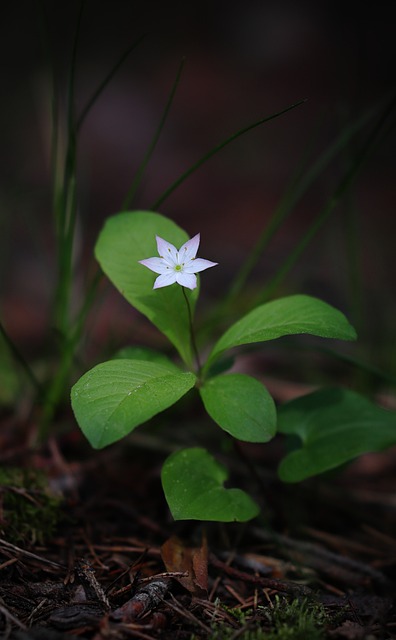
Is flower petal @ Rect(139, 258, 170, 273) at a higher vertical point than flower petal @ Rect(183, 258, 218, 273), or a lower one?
higher

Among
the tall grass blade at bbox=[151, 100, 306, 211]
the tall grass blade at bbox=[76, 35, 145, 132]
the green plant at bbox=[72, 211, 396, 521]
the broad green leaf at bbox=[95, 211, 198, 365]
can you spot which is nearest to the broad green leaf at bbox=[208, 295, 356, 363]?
the green plant at bbox=[72, 211, 396, 521]

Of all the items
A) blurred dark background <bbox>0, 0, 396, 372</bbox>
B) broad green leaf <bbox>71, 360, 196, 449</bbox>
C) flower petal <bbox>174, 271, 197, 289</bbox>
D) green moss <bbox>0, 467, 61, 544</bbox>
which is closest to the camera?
broad green leaf <bbox>71, 360, 196, 449</bbox>

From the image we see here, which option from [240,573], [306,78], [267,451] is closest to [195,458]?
[240,573]

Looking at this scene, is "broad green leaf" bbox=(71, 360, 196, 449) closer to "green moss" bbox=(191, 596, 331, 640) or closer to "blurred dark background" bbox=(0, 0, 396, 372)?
"green moss" bbox=(191, 596, 331, 640)

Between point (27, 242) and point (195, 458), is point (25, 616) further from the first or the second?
point (27, 242)

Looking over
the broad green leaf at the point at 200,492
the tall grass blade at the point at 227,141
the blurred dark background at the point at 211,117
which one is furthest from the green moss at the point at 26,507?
the blurred dark background at the point at 211,117

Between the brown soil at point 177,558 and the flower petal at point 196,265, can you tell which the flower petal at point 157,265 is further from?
the brown soil at point 177,558

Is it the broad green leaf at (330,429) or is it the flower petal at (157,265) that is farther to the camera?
the broad green leaf at (330,429)
